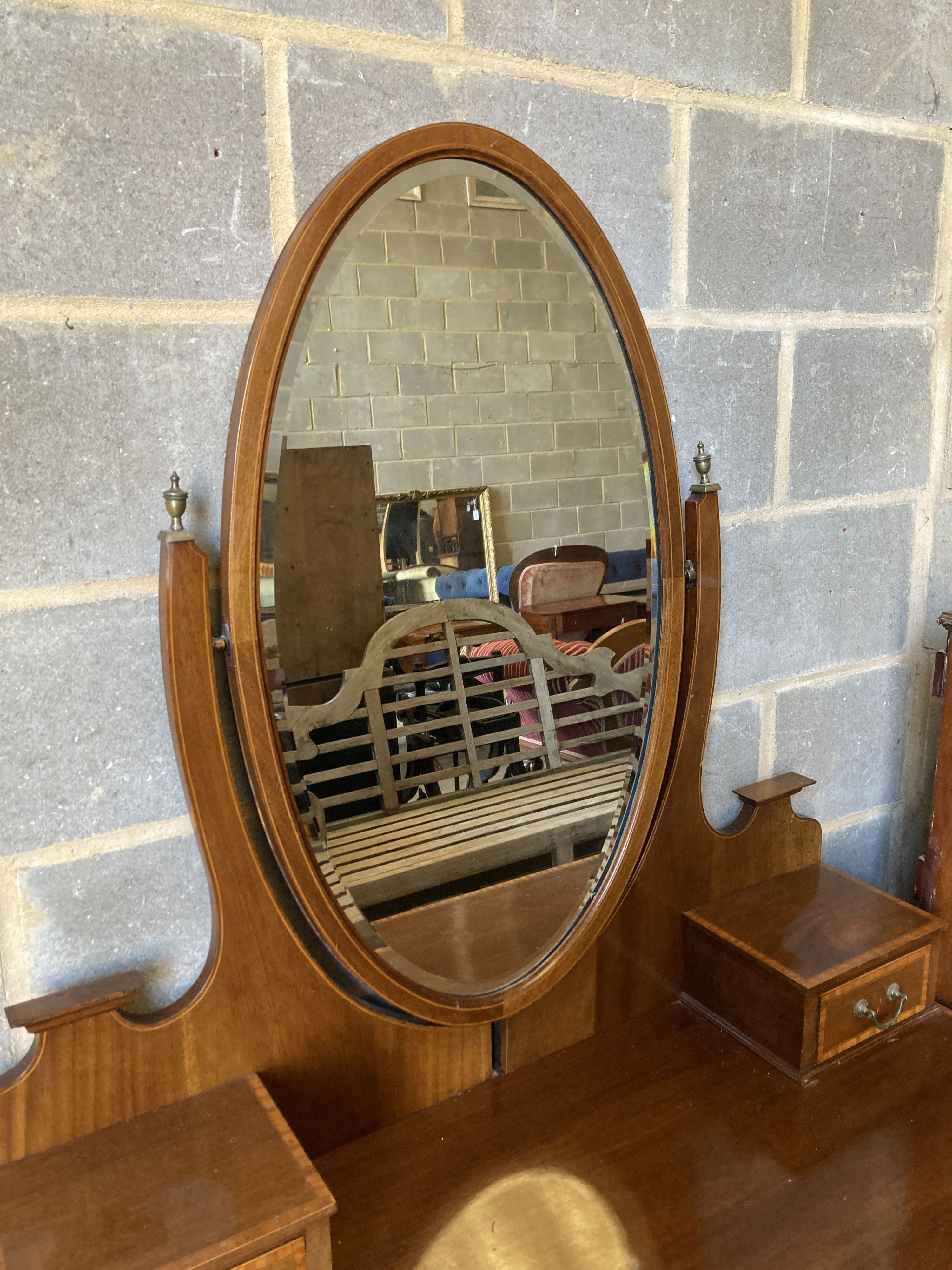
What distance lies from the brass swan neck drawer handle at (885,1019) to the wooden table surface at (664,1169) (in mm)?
31

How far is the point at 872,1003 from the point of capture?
108 centimetres

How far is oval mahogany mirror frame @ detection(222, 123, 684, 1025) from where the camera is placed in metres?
0.78

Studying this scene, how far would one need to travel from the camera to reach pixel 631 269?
996mm

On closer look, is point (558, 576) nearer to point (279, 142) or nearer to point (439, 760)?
point (439, 760)

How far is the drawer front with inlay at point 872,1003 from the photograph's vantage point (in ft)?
3.37

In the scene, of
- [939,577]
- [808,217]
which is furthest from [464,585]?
[939,577]

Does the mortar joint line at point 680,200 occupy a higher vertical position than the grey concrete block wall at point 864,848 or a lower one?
higher

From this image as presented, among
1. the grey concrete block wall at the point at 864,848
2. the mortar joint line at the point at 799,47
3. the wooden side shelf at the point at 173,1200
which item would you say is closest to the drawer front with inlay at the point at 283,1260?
the wooden side shelf at the point at 173,1200

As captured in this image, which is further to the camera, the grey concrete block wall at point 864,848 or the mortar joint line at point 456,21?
the grey concrete block wall at point 864,848

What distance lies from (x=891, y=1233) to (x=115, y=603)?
2.72ft

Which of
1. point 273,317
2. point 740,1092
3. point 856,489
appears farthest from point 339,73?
point 740,1092

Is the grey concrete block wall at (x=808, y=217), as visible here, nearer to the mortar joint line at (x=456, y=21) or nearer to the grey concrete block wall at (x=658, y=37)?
the grey concrete block wall at (x=658, y=37)

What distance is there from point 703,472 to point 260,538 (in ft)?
1.63

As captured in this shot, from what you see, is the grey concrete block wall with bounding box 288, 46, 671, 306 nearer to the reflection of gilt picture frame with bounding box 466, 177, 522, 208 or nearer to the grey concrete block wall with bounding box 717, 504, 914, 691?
the reflection of gilt picture frame with bounding box 466, 177, 522, 208
